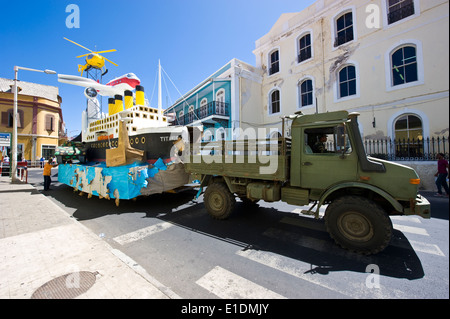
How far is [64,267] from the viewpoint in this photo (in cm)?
307

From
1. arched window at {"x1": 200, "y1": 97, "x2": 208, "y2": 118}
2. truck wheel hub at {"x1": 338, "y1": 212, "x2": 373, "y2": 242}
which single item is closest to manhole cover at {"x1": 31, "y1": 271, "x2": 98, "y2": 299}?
truck wheel hub at {"x1": 338, "y1": 212, "x2": 373, "y2": 242}

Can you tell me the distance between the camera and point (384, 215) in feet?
11.0

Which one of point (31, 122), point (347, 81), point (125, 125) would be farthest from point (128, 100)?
point (31, 122)

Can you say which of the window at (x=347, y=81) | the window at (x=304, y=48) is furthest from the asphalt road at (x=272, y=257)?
the window at (x=304, y=48)

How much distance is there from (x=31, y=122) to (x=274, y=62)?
33941 mm

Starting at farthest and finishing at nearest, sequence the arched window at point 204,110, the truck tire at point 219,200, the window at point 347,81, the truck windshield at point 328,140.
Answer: the arched window at point 204,110
the window at point 347,81
the truck tire at point 219,200
the truck windshield at point 328,140

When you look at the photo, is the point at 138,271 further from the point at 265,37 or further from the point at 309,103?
the point at 265,37

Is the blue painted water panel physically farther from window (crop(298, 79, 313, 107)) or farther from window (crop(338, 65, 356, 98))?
window (crop(338, 65, 356, 98))

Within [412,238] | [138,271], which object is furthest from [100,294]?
[412,238]

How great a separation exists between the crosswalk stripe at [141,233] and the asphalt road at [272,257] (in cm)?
2

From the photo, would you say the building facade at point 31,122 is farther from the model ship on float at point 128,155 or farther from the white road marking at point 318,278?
the white road marking at point 318,278

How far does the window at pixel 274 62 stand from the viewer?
54.3ft

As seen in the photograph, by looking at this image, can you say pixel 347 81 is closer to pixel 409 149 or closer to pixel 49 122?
pixel 409 149
